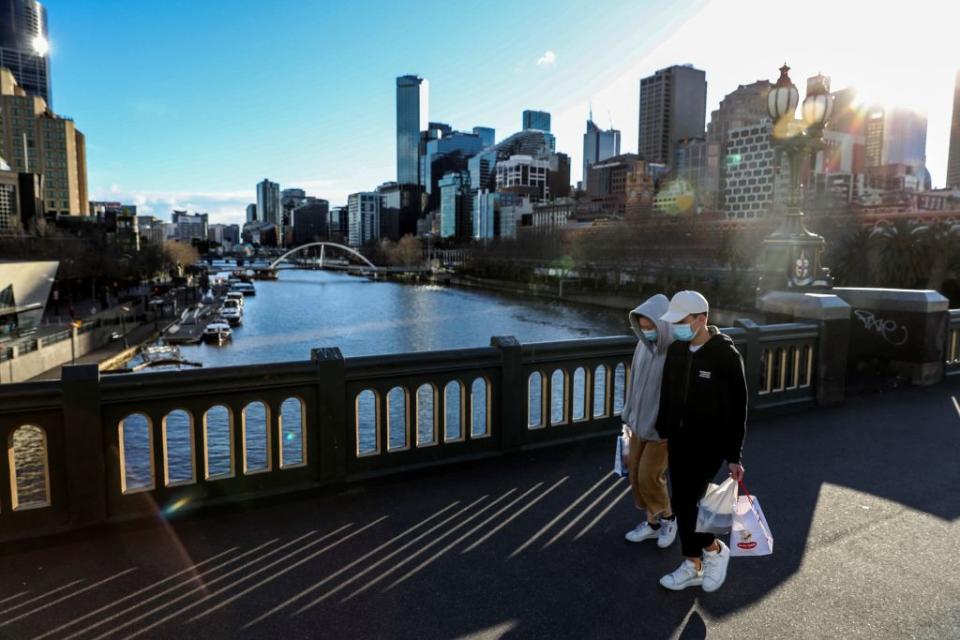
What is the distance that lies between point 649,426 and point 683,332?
0.74 metres

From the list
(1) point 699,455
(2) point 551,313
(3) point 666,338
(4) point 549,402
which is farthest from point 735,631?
(2) point 551,313

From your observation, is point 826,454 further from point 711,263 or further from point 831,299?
point 711,263

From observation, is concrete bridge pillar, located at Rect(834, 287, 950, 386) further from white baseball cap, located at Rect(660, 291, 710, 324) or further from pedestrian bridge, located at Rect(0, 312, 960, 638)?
white baseball cap, located at Rect(660, 291, 710, 324)

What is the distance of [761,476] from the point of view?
6.40 metres

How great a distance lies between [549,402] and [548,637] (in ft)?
10.7

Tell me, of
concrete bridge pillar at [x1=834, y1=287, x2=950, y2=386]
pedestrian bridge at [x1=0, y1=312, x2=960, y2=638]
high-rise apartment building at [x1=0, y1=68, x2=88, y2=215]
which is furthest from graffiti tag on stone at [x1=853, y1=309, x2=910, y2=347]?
high-rise apartment building at [x1=0, y1=68, x2=88, y2=215]

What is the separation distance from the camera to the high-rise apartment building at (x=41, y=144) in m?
158

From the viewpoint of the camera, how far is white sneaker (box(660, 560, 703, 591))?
4254 mm

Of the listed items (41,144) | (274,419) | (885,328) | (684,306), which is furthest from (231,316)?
(41,144)

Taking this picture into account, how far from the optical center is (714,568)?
4.26 meters

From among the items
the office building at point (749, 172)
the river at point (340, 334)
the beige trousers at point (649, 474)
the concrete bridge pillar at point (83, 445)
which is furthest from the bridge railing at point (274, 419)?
the office building at point (749, 172)

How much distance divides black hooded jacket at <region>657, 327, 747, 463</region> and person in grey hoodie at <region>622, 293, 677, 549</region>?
0.36m

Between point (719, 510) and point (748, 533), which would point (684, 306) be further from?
point (748, 533)

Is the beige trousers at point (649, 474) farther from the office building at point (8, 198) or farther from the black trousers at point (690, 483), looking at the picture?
the office building at point (8, 198)
